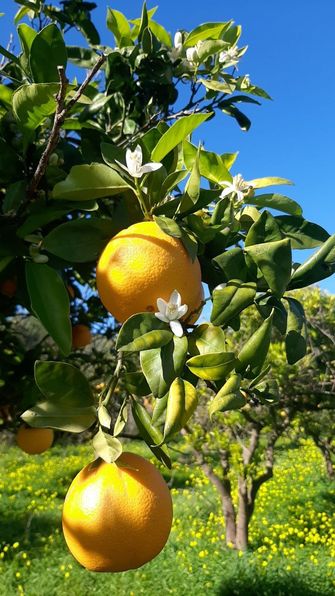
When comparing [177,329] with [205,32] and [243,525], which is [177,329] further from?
[243,525]

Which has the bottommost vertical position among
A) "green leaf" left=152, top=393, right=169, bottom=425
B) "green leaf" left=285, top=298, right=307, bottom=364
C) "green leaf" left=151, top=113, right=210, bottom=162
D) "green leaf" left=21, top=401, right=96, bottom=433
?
"green leaf" left=21, top=401, right=96, bottom=433

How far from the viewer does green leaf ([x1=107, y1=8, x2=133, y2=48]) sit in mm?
1283

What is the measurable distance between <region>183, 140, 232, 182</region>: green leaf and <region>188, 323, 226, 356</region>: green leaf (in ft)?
0.75

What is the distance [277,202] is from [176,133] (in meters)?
0.17

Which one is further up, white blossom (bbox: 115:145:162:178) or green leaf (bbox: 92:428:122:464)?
white blossom (bbox: 115:145:162:178)

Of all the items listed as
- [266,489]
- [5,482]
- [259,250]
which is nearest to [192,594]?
[266,489]

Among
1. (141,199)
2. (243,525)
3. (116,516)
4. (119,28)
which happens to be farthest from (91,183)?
(243,525)

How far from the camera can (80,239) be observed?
68 cm

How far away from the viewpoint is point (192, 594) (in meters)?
3.98

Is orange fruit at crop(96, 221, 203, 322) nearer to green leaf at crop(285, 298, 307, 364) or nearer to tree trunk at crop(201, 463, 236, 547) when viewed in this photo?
green leaf at crop(285, 298, 307, 364)

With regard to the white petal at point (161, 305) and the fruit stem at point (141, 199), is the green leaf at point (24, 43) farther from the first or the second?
the white petal at point (161, 305)

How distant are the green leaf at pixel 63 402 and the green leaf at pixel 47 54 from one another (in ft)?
1.28

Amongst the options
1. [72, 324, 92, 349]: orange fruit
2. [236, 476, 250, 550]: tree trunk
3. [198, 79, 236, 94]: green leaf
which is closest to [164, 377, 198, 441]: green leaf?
[198, 79, 236, 94]: green leaf

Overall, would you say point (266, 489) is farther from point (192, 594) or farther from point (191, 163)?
point (191, 163)
